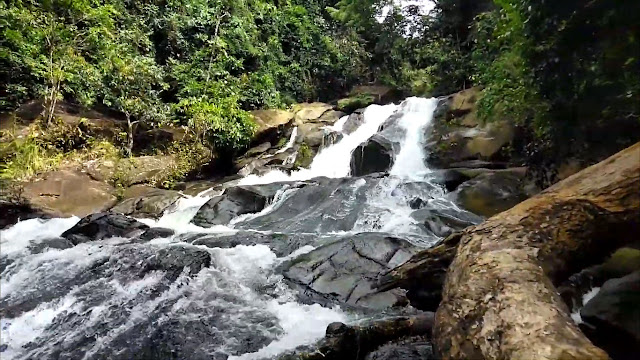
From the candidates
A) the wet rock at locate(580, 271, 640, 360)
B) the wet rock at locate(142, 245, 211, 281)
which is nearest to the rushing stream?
the wet rock at locate(142, 245, 211, 281)

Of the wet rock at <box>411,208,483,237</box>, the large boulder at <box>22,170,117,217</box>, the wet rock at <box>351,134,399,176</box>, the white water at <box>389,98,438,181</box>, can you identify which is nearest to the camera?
the wet rock at <box>411,208,483,237</box>

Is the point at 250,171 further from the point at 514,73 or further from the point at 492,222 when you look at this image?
the point at 492,222

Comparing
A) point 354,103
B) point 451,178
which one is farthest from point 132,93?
point 451,178

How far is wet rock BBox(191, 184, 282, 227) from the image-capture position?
27.4 ft

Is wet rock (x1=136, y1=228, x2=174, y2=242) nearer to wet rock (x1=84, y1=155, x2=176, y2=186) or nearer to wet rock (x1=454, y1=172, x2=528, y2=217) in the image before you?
wet rock (x1=84, y1=155, x2=176, y2=186)

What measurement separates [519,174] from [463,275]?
6.24 meters

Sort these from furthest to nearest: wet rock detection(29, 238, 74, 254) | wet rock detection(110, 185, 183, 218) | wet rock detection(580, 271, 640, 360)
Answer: wet rock detection(110, 185, 183, 218), wet rock detection(29, 238, 74, 254), wet rock detection(580, 271, 640, 360)

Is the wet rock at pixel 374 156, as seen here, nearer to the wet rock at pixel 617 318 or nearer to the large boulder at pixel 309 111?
the large boulder at pixel 309 111

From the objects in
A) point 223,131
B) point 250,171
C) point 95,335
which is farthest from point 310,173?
point 95,335

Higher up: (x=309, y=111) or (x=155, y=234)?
(x=309, y=111)

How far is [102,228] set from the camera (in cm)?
726

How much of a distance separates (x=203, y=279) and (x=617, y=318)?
4.20m

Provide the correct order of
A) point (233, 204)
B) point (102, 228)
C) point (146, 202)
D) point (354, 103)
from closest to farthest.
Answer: point (102, 228) < point (233, 204) < point (146, 202) < point (354, 103)

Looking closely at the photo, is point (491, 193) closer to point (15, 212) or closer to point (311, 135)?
point (311, 135)
